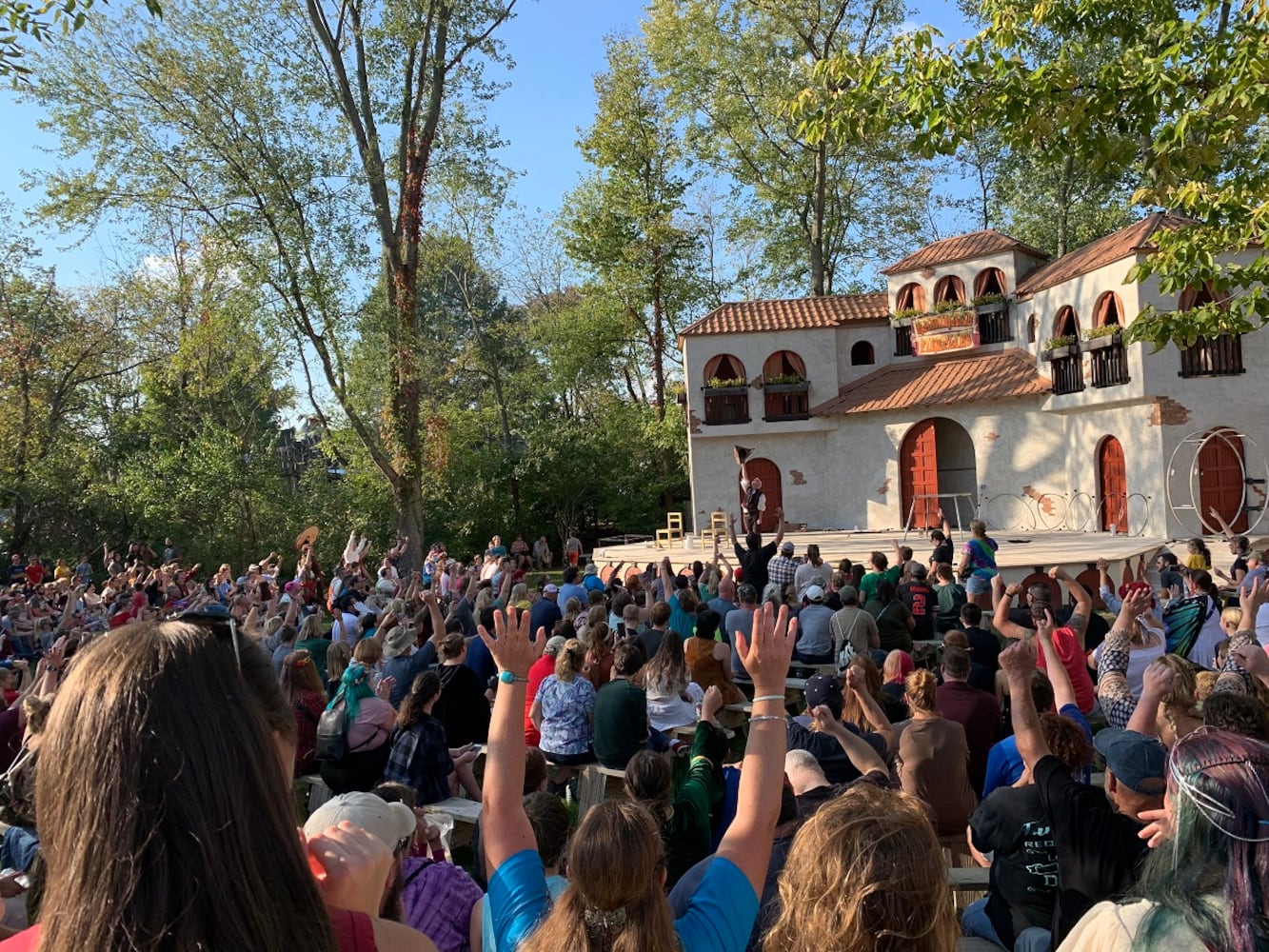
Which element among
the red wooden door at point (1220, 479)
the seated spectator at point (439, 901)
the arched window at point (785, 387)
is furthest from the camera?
the arched window at point (785, 387)

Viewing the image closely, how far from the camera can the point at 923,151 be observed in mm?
8695

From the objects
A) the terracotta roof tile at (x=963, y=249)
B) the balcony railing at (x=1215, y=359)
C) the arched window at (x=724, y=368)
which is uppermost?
the terracotta roof tile at (x=963, y=249)

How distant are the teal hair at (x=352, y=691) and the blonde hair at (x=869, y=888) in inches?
159

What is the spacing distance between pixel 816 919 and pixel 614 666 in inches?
199

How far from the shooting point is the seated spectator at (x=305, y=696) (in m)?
5.98

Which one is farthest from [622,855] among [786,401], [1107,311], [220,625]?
[786,401]

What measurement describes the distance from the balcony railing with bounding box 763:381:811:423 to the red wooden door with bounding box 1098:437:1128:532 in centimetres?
790

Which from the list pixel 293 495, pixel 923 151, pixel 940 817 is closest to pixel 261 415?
pixel 293 495

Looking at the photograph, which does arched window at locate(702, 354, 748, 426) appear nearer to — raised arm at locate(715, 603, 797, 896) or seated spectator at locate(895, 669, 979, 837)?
seated spectator at locate(895, 669, 979, 837)

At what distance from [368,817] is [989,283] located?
2756cm

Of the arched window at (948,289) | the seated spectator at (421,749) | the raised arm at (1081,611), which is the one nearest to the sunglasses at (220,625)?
the seated spectator at (421,749)

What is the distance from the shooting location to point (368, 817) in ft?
7.83

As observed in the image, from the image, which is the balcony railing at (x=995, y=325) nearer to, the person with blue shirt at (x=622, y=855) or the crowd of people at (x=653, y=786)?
the crowd of people at (x=653, y=786)

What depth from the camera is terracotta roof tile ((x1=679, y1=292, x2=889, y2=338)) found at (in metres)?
28.3
